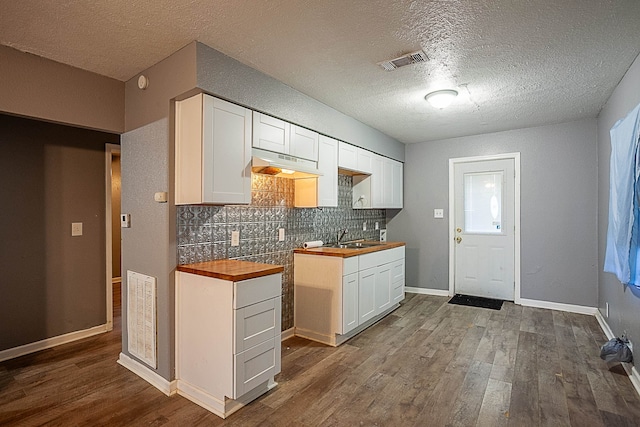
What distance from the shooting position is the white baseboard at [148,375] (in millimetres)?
2465

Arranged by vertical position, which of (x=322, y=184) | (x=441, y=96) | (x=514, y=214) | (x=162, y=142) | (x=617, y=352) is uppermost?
(x=441, y=96)

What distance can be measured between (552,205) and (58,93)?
5564 millimetres

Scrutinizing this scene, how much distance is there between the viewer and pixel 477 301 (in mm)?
4848

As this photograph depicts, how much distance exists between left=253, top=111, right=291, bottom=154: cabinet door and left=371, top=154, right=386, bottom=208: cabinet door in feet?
6.22

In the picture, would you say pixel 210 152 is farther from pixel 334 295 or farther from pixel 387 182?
pixel 387 182

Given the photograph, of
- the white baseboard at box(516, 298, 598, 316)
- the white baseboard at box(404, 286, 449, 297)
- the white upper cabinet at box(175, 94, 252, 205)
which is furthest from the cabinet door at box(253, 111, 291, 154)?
the white baseboard at box(516, 298, 598, 316)

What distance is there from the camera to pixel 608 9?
6.35 ft

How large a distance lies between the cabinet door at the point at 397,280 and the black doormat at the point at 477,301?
3.03 feet

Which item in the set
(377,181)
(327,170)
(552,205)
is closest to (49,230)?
(327,170)

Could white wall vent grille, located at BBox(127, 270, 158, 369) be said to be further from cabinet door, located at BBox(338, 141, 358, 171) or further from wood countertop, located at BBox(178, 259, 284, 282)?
cabinet door, located at BBox(338, 141, 358, 171)

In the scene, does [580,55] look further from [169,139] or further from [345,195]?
[169,139]

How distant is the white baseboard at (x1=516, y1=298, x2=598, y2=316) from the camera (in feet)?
13.8

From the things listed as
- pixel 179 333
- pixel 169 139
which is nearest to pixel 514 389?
pixel 179 333

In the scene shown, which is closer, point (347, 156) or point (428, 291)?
point (347, 156)
